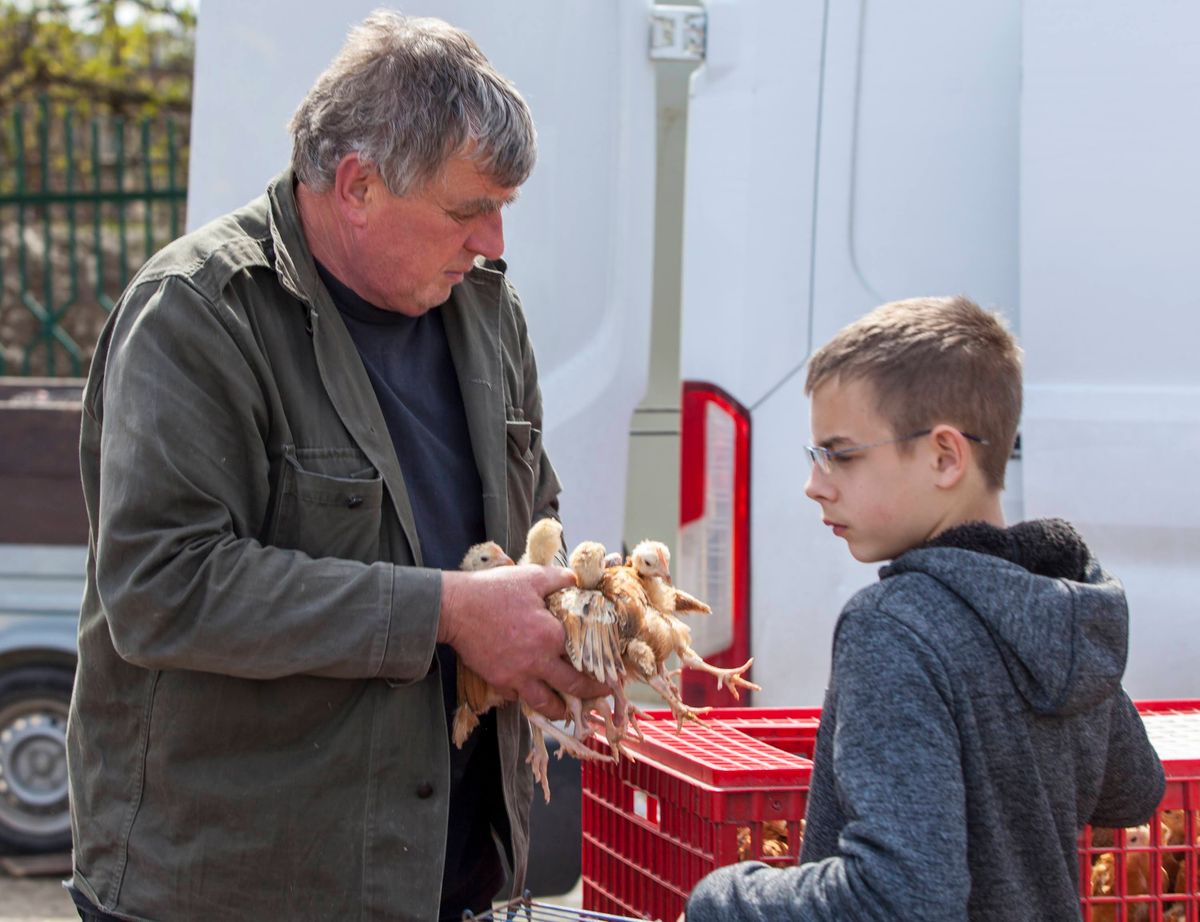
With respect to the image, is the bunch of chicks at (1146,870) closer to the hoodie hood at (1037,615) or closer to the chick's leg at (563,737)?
the hoodie hood at (1037,615)

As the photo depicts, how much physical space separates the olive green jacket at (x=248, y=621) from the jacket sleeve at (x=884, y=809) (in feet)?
1.69

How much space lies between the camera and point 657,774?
193 cm

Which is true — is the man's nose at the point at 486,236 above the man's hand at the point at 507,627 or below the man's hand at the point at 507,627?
above

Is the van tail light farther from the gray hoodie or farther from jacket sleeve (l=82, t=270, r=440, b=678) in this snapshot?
the gray hoodie

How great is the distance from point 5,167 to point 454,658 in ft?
35.5

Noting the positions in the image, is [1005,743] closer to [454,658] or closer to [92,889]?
[454,658]

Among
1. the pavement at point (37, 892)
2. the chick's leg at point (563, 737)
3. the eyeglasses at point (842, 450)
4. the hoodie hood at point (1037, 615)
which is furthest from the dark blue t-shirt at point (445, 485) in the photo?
the pavement at point (37, 892)

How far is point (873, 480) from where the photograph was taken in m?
1.65

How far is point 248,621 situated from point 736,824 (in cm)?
64

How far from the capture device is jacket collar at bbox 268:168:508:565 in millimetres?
1878

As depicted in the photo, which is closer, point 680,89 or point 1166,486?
point 1166,486

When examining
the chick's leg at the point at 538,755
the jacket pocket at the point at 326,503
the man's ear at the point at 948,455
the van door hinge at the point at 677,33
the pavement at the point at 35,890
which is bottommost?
the pavement at the point at 35,890

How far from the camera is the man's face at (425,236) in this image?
192 centimetres

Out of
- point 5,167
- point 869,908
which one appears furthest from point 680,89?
point 5,167
